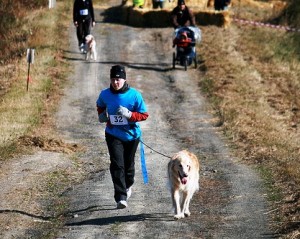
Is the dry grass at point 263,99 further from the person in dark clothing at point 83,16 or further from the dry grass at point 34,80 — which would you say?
the dry grass at point 34,80

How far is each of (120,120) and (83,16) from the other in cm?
1464

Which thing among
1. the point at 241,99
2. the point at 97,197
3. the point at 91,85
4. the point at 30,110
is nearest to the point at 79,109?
the point at 30,110

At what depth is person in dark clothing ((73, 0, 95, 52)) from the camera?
78.2 ft

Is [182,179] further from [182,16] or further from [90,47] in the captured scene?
[90,47]

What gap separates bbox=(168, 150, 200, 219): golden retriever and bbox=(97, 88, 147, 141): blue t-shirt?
733 mm

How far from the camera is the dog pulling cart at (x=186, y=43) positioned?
75.9 ft

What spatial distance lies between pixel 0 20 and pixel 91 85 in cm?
1093

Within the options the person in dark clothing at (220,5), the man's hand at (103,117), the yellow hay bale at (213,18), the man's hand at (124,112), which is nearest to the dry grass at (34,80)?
the man's hand at (103,117)

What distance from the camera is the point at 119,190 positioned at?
10.0 m

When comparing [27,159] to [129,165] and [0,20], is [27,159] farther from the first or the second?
[0,20]

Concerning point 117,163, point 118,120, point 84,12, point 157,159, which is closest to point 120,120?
point 118,120

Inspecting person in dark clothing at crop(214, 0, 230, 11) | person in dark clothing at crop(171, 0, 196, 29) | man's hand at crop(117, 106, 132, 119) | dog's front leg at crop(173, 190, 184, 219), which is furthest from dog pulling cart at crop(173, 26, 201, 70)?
dog's front leg at crop(173, 190, 184, 219)

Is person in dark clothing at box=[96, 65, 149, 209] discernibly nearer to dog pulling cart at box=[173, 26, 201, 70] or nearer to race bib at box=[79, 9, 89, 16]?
dog pulling cart at box=[173, 26, 201, 70]

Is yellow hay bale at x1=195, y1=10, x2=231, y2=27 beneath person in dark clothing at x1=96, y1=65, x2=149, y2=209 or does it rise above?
beneath
